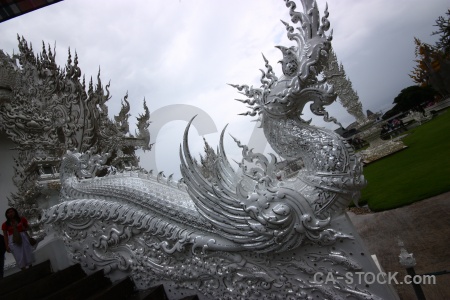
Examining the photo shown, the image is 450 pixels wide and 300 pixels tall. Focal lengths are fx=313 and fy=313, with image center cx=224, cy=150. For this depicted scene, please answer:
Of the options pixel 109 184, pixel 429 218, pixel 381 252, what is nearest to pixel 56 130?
pixel 109 184

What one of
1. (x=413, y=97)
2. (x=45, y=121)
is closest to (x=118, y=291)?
(x=45, y=121)

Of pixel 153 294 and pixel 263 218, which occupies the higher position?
pixel 263 218

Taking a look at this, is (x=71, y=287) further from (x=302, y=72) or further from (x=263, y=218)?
(x=302, y=72)

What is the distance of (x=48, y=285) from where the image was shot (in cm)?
262

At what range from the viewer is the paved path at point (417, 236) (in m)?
2.37

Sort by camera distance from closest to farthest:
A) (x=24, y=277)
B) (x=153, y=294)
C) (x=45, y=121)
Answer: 1. (x=153, y=294)
2. (x=24, y=277)
3. (x=45, y=121)

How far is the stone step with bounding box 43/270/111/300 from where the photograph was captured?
236cm

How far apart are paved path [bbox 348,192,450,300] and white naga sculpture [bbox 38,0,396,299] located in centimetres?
77

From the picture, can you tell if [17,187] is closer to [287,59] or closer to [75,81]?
[75,81]

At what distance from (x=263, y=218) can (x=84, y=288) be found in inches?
63.9

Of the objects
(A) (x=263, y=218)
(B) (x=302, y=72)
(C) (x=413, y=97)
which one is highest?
(C) (x=413, y=97)

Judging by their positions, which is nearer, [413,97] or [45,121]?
[45,121]

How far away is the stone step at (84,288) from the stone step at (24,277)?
24.9 inches

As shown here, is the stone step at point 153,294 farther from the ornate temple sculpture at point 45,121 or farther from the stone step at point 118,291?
the ornate temple sculpture at point 45,121
